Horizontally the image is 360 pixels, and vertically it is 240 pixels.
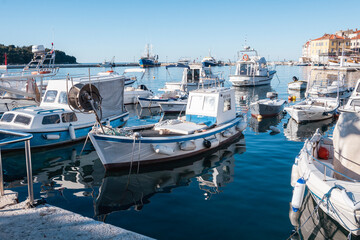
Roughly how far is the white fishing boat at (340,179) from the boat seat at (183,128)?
531 centimetres

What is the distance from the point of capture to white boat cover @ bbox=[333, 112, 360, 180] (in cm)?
845

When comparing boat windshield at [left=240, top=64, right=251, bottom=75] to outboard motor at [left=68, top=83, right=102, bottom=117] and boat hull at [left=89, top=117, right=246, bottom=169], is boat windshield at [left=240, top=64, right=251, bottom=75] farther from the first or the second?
outboard motor at [left=68, top=83, right=102, bottom=117]

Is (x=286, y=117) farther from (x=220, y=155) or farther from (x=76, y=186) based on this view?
(x=76, y=186)

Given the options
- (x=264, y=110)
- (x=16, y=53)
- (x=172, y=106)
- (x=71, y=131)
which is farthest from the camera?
(x=16, y=53)

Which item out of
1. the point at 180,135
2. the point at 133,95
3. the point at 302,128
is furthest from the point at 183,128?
the point at 133,95

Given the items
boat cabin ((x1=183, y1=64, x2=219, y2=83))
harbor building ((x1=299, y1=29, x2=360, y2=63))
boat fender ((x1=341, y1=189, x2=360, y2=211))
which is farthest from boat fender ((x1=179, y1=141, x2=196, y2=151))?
harbor building ((x1=299, y1=29, x2=360, y2=63))

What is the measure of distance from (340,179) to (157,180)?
649 cm

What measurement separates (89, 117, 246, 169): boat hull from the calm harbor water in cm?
42

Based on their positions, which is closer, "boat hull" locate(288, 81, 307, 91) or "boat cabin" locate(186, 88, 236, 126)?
"boat cabin" locate(186, 88, 236, 126)

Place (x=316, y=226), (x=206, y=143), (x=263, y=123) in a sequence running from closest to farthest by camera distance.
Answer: (x=316, y=226) → (x=206, y=143) → (x=263, y=123)

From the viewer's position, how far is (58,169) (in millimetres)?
13078

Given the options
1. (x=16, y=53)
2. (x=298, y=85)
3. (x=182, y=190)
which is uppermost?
(x=16, y=53)

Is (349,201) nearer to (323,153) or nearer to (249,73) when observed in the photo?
(323,153)

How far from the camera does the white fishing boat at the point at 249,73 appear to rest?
48.1 m
